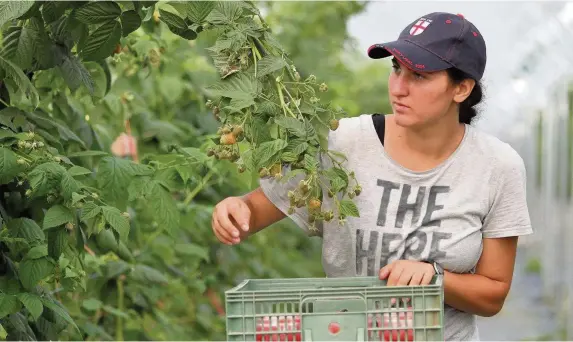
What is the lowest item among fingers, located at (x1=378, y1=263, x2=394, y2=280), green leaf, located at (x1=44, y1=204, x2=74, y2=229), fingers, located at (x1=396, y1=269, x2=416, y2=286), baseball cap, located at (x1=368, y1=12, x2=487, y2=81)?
green leaf, located at (x1=44, y1=204, x2=74, y2=229)

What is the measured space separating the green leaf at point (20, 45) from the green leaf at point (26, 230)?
15.2 inches

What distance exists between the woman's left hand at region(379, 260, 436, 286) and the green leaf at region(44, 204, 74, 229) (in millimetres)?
764

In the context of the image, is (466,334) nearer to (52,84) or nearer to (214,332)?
(52,84)

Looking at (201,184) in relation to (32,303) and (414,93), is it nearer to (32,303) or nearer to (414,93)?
(32,303)

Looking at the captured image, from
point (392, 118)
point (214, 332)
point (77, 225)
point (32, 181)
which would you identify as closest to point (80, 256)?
point (77, 225)

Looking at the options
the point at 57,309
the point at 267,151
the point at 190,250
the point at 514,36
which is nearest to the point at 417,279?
the point at 267,151

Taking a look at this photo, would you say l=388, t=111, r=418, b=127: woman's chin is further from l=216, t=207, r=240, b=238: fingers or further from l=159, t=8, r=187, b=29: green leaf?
l=159, t=8, r=187, b=29: green leaf

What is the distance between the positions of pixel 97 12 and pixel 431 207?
2.94 feet

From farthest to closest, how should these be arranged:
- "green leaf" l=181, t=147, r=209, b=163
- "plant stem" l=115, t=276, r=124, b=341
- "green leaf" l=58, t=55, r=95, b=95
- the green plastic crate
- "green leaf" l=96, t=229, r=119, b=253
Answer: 1. "plant stem" l=115, t=276, r=124, b=341
2. "green leaf" l=96, t=229, r=119, b=253
3. "green leaf" l=181, t=147, r=209, b=163
4. "green leaf" l=58, t=55, r=95, b=95
5. the green plastic crate

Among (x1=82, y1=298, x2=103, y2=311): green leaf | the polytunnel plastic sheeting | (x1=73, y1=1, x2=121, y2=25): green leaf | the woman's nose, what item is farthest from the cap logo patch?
the polytunnel plastic sheeting

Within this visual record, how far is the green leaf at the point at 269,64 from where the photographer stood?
8.52ft

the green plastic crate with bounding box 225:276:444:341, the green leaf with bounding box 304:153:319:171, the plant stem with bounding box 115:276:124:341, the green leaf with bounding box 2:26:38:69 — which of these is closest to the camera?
the green plastic crate with bounding box 225:276:444:341

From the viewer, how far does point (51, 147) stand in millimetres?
3025

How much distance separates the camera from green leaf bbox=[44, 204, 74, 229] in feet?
9.07
